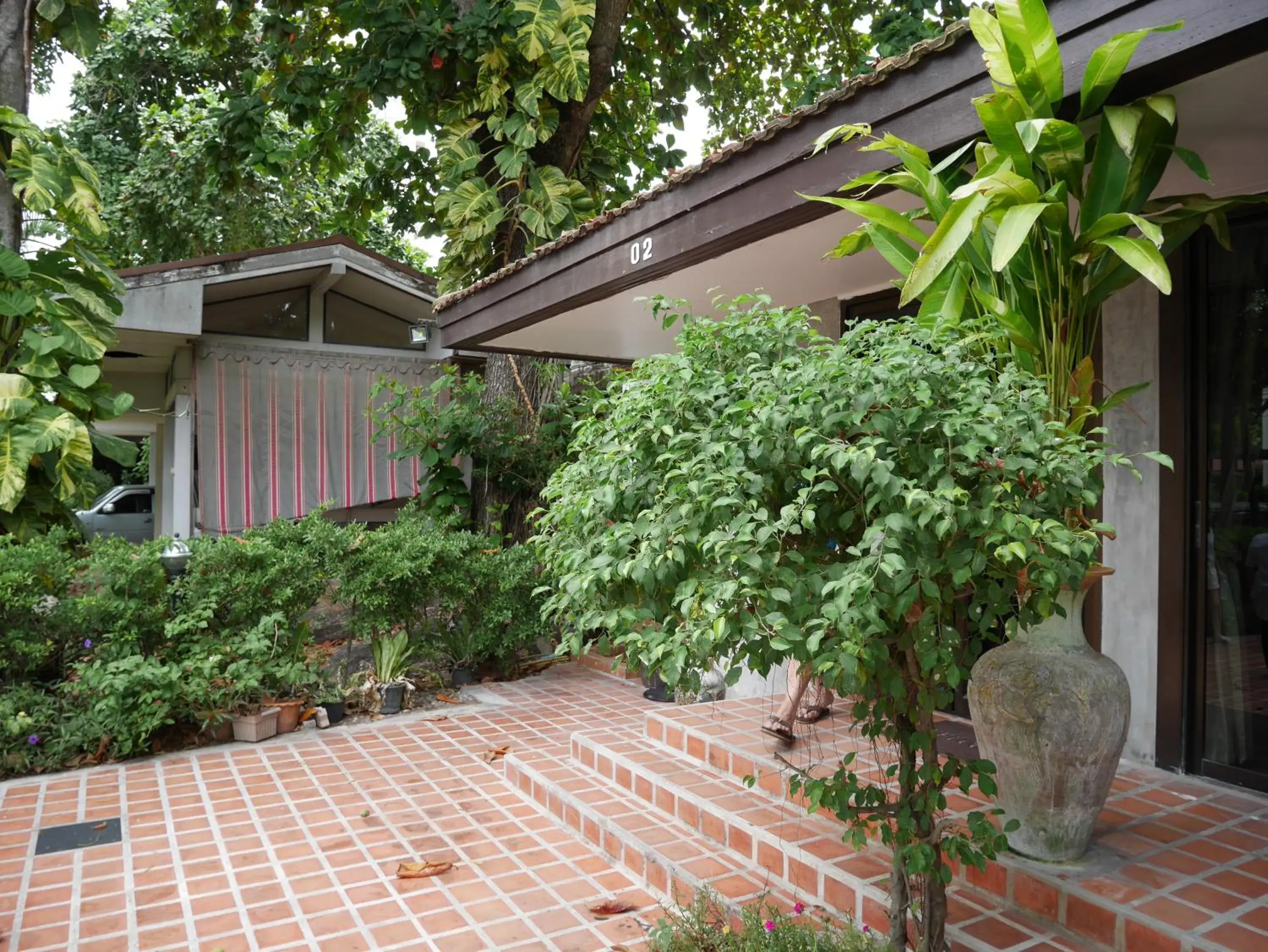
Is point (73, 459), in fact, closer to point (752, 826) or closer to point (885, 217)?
point (752, 826)

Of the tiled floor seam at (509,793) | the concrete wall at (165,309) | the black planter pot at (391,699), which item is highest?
the concrete wall at (165,309)

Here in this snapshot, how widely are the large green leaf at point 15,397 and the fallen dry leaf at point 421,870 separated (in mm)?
3694

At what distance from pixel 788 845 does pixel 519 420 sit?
5.95 m

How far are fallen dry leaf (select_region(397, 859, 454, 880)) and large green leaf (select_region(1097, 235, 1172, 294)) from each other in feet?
10.8

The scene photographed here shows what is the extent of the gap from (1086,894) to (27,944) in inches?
138

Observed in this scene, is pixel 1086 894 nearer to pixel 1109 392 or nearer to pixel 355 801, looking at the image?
pixel 1109 392

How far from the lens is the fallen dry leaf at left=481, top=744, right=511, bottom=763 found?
511cm

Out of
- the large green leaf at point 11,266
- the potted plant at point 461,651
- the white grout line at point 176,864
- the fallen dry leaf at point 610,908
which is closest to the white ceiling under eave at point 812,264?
the fallen dry leaf at point 610,908

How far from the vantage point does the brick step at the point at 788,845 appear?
2779 mm

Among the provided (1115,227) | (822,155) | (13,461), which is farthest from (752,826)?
(13,461)

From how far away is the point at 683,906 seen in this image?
10.6ft

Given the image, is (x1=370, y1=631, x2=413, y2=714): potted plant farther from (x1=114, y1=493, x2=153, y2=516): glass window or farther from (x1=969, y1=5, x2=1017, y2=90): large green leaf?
(x1=114, y1=493, x2=153, y2=516): glass window

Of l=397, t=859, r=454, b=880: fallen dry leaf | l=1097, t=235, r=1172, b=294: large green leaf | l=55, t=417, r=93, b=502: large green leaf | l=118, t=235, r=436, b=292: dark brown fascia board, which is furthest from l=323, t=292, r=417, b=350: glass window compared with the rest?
l=1097, t=235, r=1172, b=294: large green leaf

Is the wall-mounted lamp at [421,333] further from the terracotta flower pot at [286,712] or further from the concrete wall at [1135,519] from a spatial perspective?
the concrete wall at [1135,519]
